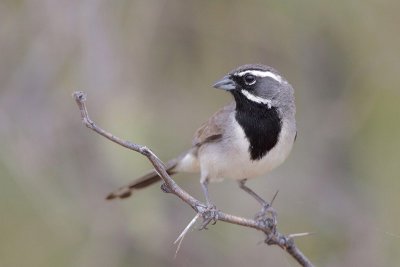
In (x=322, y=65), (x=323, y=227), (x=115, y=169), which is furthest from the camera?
(x=322, y=65)

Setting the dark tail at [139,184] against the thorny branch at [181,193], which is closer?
the thorny branch at [181,193]

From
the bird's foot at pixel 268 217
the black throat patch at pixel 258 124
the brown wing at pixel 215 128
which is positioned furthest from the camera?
the brown wing at pixel 215 128

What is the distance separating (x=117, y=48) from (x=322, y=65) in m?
2.04

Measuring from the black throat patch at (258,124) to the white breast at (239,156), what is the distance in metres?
0.03

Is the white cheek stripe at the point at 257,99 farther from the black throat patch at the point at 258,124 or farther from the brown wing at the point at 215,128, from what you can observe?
the brown wing at the point at 215,128

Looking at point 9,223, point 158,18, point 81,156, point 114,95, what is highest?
point 158,18

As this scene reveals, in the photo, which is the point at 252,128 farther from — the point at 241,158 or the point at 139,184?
the point at 139,184

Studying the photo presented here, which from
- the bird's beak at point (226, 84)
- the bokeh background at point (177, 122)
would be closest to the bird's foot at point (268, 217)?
the bird's beak at point (226, 84)

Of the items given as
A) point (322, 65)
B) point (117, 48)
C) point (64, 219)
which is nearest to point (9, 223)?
point (64, 219)

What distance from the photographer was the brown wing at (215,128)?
6.53 m

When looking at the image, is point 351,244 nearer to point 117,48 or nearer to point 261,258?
point 261,258

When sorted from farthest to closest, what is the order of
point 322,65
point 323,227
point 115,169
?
point 322,65
point 323,227
point 115,169

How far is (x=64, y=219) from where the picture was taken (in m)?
7.74

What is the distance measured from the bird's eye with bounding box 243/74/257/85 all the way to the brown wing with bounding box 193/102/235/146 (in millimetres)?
321
